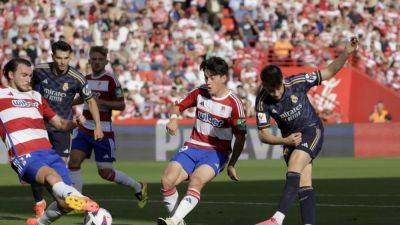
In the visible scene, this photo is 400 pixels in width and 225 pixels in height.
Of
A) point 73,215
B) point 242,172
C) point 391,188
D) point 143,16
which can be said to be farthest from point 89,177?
point 143,16

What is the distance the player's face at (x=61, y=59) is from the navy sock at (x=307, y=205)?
13.6 feet

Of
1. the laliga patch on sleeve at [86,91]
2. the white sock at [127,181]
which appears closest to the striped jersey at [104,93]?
the white sock at [127,181]

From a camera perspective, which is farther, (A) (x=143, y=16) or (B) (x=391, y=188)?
(A) (x=143, y=16)

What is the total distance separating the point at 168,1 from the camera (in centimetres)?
3731

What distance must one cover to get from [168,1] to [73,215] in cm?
2179

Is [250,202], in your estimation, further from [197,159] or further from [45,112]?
[45,112]

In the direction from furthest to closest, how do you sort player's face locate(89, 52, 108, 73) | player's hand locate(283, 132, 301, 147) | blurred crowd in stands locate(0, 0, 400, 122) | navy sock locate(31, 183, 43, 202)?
blurred crowd in stands locate(0, 0, 400, 122)
player's face locate(89, 52, 108, 73)
navy sock locate(31, 183, 43, 202)
player's hand locate(283, 132, 301, 147)

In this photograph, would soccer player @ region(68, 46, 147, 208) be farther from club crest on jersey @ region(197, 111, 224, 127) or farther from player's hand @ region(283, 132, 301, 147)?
player's hand @ region(283, 132, 301, 147)

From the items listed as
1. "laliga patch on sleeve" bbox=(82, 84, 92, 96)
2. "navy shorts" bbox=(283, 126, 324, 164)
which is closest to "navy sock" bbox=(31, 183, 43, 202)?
"laliga patch on sleeve" bbox=(82, 84, 92, 96)

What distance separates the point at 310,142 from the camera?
13.3m

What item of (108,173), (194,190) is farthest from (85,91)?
(194,190)

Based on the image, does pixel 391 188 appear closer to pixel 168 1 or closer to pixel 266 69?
pixel 266 69

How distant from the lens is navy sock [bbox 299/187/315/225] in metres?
13.1

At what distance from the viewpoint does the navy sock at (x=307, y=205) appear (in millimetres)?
13094
